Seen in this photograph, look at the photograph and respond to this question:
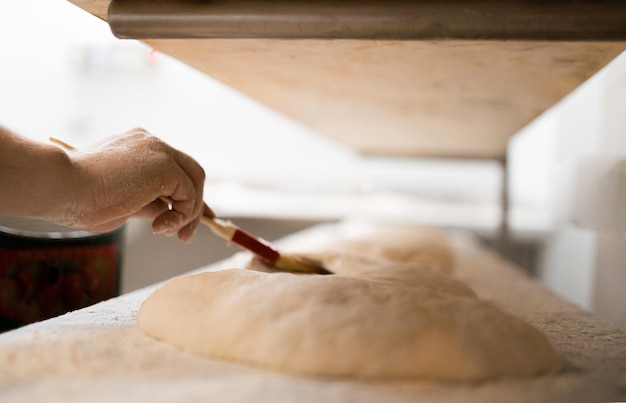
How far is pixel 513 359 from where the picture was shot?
1.67ft

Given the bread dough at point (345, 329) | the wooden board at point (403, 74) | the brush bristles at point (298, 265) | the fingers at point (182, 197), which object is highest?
the wooden board at point (403, 74)

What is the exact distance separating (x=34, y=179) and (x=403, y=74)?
545 millimetres

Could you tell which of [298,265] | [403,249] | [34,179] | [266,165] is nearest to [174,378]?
[34,179]

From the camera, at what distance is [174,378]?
468 mm

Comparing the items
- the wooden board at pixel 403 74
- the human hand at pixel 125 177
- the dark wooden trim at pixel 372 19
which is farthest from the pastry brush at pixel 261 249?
the dark wooden trim at pixel 372 19

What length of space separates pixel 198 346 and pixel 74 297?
41cm

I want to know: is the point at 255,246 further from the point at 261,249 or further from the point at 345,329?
the point at 345,329

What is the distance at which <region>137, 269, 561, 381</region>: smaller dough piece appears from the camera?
484mm

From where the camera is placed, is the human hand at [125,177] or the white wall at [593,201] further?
the white wall at [593,201]

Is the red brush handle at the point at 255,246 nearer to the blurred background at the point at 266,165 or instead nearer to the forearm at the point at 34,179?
the forearm at the point at 34,179

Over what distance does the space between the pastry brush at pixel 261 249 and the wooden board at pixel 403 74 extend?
249mm

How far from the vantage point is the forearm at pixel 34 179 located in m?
0.55

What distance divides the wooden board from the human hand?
15cm

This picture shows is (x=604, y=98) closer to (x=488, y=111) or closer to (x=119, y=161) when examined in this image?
(x=488, y=111)
